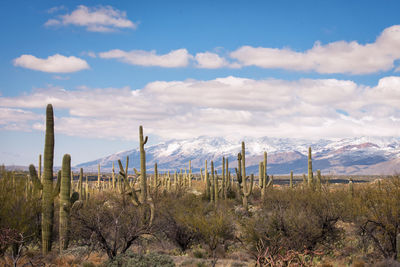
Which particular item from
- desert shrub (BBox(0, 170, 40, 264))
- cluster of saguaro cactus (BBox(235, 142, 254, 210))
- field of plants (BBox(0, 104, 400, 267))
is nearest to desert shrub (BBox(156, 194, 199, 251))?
field of plants (BBox(0, 104, 400, 267))

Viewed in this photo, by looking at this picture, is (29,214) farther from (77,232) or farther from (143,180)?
(143,180)

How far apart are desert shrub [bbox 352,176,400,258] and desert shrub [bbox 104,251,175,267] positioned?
8296mm

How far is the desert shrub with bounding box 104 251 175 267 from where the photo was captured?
45.5 feet

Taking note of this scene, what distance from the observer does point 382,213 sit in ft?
54.4

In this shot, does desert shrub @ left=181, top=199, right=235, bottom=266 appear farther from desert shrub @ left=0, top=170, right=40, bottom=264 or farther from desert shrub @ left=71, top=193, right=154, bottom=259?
desert shrub @ left=0, top=170, right=40, bottom=264

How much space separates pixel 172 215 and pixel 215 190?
12040 millimetres

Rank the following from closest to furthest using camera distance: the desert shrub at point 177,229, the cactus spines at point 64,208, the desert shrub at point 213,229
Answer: the cactus spines at point 64,208 → the desert shrub at point 213,229 → the desert shrub at point 177,229

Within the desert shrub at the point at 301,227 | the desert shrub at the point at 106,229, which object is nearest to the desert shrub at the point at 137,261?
the desert shrub at the point at 106,229

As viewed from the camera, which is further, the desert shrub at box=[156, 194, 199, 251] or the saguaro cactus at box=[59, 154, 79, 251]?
the desert shrub at box=[156, 194, 199, 251]

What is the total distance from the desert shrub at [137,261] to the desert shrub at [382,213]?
830 centimetres

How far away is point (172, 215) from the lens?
21438 millimetres

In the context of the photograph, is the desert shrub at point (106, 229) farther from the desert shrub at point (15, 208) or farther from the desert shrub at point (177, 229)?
the desert shrub at point (177, 229)

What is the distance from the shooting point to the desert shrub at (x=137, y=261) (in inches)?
546

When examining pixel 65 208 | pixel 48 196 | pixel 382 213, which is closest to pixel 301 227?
pixel 382 213
